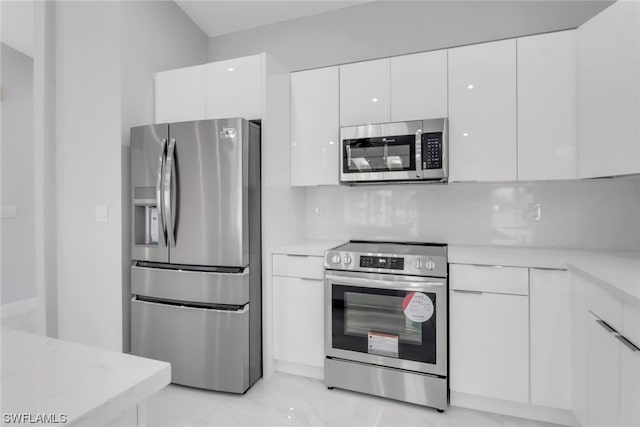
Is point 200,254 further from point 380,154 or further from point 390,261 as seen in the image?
point 380,154

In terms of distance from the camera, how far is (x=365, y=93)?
2521mm

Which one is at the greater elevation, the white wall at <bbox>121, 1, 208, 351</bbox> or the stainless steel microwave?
the white wall at <bbox>121, 1, 208, 351</bbox>

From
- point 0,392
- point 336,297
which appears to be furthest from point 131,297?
point 0,392

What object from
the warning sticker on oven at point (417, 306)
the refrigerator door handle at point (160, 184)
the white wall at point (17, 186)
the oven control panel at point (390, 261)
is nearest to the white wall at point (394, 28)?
the refrigerator door handle at point (160, 184)

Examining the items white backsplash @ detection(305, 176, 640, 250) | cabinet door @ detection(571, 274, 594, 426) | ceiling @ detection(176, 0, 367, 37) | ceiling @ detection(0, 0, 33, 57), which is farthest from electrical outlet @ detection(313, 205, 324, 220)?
ceiling @ detection(0, 0, 33, 57)

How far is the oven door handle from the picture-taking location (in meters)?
1.98

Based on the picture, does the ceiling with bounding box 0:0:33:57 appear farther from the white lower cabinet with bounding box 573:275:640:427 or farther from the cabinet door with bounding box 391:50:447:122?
the white lower cabinet with bounding box 573:275:640:427

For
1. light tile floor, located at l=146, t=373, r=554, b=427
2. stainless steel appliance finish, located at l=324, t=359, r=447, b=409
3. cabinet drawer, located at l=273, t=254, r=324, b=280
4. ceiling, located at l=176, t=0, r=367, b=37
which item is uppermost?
ceiling, located at l=176, t=0, r=367, b=37

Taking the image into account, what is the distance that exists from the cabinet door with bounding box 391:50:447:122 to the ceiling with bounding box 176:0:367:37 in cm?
88

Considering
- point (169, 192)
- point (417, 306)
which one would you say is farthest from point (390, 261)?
point (169, 192)

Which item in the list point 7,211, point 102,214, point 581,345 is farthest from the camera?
point 7,211

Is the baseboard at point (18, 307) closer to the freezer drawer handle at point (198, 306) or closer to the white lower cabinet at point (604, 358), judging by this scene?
the freezer drawer handle at point (198, 306)

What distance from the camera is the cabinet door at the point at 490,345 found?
6.08 ft

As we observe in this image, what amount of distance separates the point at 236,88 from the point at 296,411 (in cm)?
218
